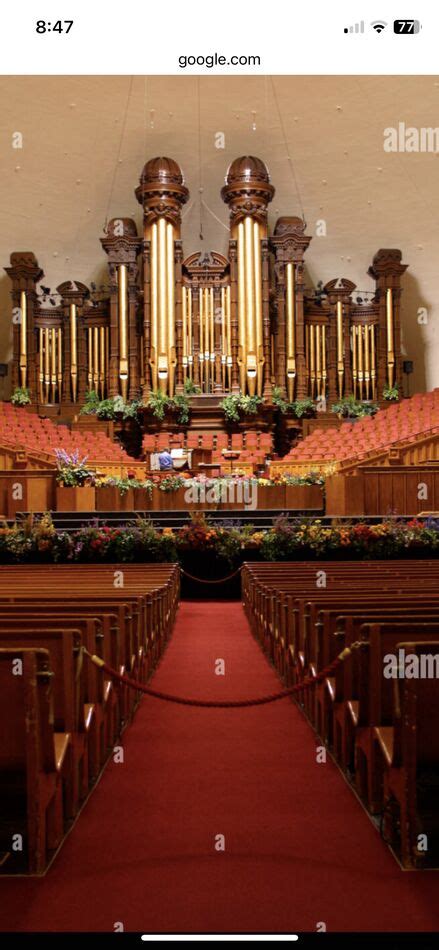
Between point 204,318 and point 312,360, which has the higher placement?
point 204,318

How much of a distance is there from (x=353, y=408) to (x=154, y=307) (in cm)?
487

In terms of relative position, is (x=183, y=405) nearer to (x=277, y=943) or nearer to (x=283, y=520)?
(x=283, y=520)

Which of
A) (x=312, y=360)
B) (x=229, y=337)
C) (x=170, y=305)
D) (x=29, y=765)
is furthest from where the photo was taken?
(x=312, y=360)

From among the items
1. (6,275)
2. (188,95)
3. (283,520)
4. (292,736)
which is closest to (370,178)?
(188,95)

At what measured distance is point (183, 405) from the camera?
53.5 ft

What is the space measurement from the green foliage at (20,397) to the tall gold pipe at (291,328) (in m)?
5.70

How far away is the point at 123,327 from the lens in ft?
56.5

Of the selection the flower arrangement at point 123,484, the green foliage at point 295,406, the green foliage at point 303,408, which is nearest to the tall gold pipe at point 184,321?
the green foliage at point 295,406

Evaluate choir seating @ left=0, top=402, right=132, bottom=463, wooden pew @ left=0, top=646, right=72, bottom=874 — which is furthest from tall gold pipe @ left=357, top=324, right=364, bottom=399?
wooden pew @ left=0, top=646, right=72, bottom=874

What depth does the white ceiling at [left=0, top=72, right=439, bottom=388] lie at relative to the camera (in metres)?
17.1

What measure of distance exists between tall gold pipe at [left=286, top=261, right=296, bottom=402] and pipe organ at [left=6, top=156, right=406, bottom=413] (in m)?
0.02

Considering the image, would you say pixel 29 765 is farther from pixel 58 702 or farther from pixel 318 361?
pixel 318 361

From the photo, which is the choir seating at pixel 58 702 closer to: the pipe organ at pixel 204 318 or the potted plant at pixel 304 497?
the potted plant at pixel 304 497
